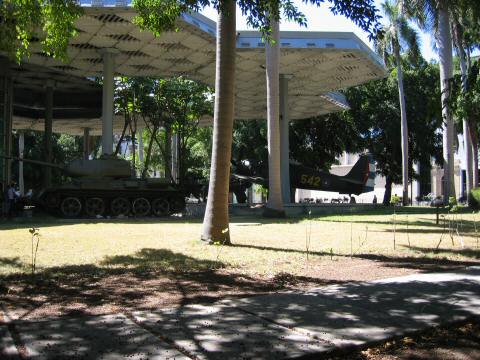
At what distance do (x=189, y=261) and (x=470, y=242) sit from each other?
24.0 ft

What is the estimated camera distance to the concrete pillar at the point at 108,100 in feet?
93.8

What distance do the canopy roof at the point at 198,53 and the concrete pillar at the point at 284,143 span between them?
94 cm

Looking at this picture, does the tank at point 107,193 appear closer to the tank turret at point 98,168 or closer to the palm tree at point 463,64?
the tank turret at point 98,168

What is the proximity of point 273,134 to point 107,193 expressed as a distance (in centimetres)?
880

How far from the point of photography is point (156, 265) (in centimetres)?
973

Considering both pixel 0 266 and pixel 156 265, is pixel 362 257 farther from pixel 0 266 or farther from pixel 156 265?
pixel 0 266

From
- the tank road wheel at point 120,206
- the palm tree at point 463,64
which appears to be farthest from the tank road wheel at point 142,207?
the palm tree at point 463,64

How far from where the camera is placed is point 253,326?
5.44m

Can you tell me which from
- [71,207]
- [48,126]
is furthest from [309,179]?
[48,126]

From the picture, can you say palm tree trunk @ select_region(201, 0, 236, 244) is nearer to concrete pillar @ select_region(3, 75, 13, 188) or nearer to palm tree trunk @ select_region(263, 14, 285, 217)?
palm tree trunk @ select_region(263, 14, 285, 217)

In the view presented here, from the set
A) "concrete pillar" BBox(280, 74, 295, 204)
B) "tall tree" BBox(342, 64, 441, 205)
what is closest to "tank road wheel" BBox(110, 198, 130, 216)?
"concrete pillar" BBox(280, 74, 295, 204)

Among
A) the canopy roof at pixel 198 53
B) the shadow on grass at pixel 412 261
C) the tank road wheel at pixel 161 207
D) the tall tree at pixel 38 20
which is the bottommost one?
the shadow on grass at pixel 412 261

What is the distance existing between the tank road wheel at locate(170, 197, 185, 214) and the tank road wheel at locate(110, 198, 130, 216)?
2.33m

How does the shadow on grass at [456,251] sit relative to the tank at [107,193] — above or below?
below
